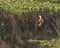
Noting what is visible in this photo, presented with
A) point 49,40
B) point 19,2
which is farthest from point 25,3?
point 49,40

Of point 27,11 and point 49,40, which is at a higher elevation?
point 27,11

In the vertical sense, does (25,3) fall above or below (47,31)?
above

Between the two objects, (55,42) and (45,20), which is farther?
(45,20)

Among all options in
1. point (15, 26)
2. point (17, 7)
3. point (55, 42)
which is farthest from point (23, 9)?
point (55, 42)

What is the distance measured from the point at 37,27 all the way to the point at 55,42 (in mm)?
701

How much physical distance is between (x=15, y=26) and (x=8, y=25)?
136mm

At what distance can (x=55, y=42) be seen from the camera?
6.43 meters

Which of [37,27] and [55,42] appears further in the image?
[37,27]

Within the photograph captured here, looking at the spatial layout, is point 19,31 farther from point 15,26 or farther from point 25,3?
point 25,3

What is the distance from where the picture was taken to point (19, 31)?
22.0 ft

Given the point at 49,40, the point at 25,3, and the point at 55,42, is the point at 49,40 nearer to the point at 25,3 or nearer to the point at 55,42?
the point at 55,42

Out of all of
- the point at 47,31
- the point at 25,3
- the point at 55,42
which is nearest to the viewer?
the point at 55,42

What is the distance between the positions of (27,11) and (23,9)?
0.20m

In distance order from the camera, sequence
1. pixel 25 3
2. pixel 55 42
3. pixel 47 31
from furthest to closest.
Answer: pixel 25 3 < pixel 47 31 < pixel 55 42
